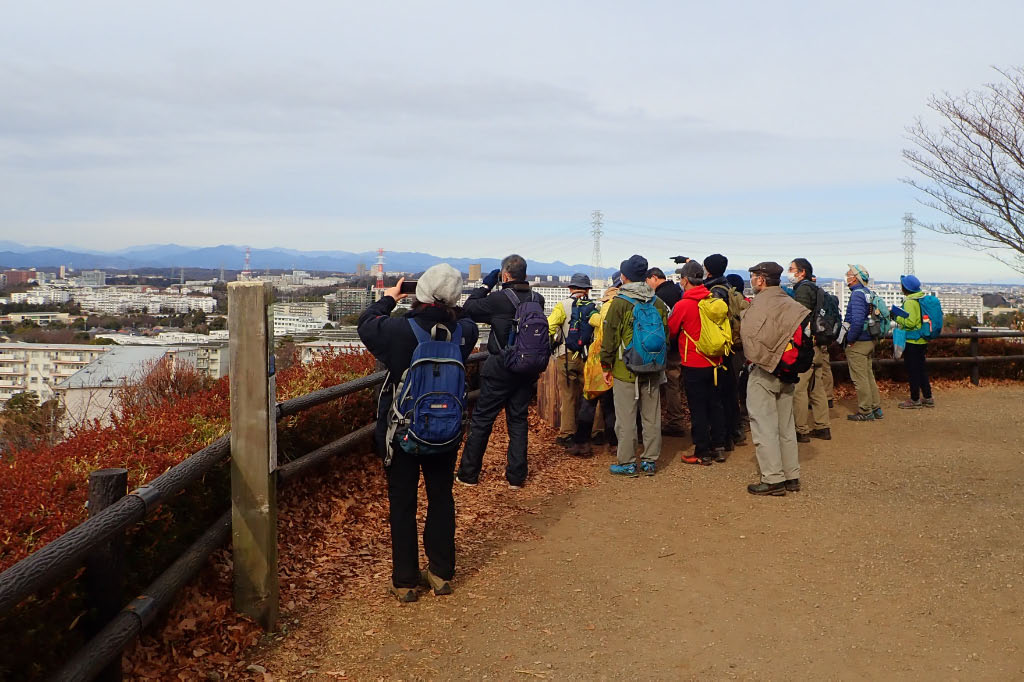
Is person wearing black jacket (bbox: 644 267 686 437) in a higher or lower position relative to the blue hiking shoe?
higher

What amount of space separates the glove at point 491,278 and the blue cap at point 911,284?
722cm

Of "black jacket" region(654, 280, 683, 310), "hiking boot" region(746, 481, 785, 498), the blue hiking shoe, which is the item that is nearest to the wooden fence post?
"black jacket" region(654, 280, 683, 310)

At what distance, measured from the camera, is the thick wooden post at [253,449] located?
4.11 meters

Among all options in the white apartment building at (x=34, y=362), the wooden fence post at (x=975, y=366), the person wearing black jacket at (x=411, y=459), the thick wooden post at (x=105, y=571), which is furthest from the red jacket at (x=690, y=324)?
the white apartment building at (x=34, y=362)

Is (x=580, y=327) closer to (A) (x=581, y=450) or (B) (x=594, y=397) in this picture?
(B) (x=594, y=397)

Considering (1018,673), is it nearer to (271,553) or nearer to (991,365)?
(271,553)

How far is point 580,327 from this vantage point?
8.37 metres

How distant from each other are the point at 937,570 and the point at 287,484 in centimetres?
454

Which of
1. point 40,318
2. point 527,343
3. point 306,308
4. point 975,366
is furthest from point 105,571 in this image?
point 40,318

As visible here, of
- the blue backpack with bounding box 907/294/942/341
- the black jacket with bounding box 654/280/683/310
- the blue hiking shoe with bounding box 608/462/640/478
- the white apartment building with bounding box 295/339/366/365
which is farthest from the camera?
the blue backpack with bounding box 907/294/942/341

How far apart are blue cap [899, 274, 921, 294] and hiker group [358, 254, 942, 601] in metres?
1.10

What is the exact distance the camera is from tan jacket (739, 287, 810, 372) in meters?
6.89

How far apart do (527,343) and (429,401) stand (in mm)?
2446

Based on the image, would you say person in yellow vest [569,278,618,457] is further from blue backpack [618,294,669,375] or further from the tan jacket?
the tan jacket
